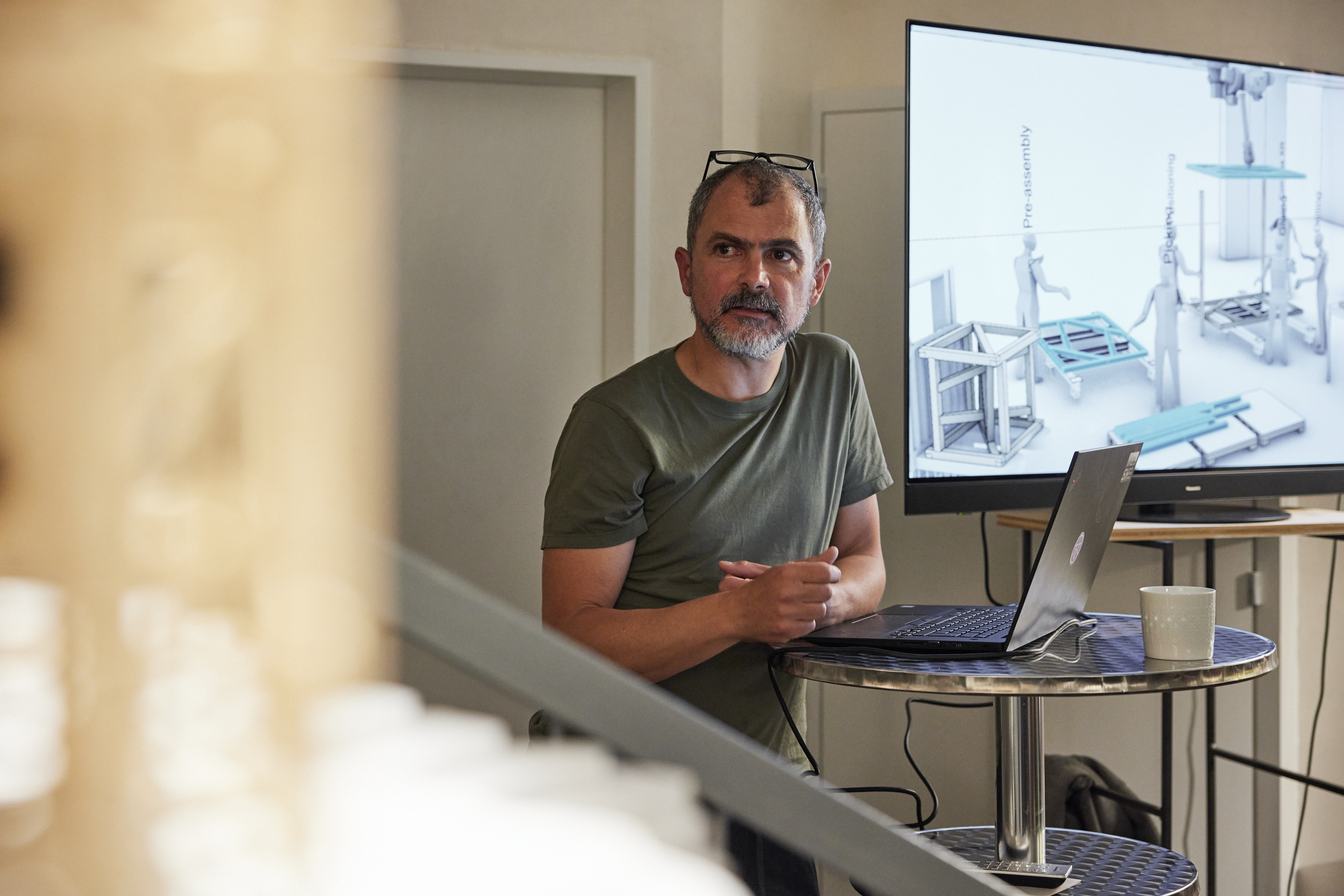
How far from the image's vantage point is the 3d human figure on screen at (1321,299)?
2.69 metres

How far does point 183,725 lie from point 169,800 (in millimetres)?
30

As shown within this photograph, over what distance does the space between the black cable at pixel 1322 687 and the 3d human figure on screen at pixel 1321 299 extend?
0.47 meters

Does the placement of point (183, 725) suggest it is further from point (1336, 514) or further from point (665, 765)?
point (1336, 514)

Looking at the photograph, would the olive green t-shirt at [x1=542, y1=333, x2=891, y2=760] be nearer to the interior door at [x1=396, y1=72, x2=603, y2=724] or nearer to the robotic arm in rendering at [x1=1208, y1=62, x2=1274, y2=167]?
the interior door at [x1=396, y1=72, x2=603, y2=724]

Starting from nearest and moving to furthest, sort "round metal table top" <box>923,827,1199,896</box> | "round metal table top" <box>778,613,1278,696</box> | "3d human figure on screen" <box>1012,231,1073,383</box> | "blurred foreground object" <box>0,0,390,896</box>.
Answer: "blurred foreground object" <box>0,0,390,896</box>, "round metal table top" <box>778,613,1278,696</box>, "round metal table top" <box>923,827,1199,896</box>, "3d human figure on screen" <box>1012,231,1073,383</box>

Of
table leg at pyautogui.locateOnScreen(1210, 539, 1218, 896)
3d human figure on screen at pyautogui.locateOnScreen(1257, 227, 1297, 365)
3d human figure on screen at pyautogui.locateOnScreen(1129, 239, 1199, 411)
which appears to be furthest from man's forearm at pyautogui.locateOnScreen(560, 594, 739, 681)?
3d human figure on screen at pyautogui.locateOnScreen(1257, 227, 1297, 365)

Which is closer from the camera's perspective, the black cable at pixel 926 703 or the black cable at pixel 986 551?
the black cable at pixel 926 703

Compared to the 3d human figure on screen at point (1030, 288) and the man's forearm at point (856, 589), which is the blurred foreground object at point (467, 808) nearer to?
the man's forearm at point (856, 589)

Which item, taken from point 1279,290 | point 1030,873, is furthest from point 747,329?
point 1279,290

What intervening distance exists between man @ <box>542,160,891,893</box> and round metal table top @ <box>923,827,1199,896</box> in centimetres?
30

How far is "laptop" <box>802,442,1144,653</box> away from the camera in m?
1.27

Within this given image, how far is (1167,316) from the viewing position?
2.56 metres

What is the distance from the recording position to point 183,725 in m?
0.41

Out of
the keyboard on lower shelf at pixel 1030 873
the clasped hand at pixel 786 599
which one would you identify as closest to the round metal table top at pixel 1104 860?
the keyboard on lower shelf at pixel 1030 873
